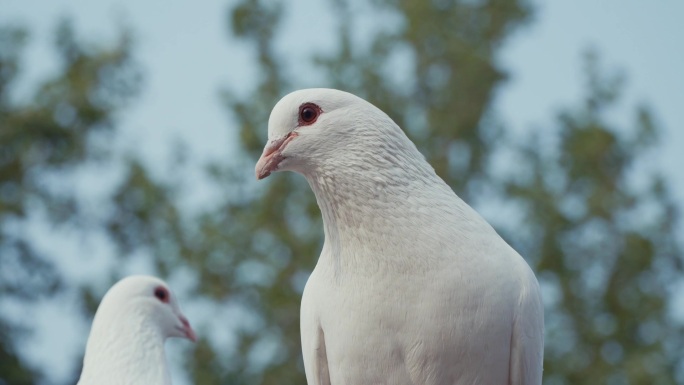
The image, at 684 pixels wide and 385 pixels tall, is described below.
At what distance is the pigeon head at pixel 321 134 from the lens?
12.9ft

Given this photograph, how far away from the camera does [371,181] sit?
3.90 metres

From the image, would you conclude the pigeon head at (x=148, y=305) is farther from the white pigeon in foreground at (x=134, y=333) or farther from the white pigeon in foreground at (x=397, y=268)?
the white pigeon in foreground at (x=397, y=268)

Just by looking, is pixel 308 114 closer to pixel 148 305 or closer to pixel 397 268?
pixel 397 268

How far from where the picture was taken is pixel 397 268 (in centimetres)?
384

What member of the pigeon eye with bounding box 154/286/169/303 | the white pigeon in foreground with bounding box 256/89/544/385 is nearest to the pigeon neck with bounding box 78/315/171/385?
the pigeon eye with bounding box 154/286/169/303

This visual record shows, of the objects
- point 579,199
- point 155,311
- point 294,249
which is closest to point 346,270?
point 155,311

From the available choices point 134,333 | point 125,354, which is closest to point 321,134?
point 125,354

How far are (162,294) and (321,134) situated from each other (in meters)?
3.35

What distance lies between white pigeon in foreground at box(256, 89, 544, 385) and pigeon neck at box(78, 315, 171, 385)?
2.24 meters

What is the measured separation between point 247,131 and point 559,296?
670 cm

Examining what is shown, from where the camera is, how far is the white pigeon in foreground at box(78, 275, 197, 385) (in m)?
6.00

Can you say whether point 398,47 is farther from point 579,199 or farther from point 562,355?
point 562,355

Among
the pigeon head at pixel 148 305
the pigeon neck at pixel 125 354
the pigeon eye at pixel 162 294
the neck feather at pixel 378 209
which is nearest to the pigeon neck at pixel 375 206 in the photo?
the neck feather at pixel 378 209

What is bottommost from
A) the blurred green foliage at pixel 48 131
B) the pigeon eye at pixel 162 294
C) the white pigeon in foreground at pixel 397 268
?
the white pigeon in foreground at pixel 397 268
